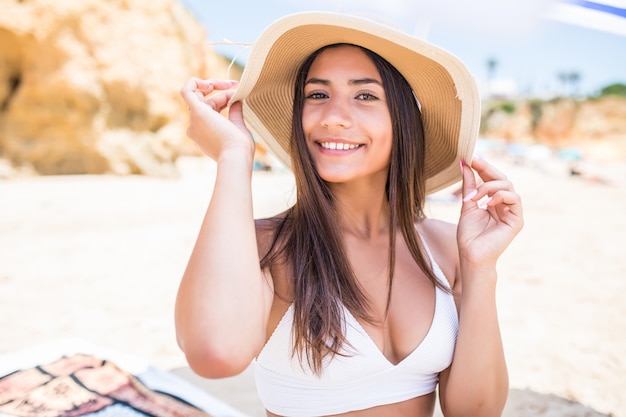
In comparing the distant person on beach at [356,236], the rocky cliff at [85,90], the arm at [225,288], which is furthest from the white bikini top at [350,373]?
the rocky cliff at [85,90]

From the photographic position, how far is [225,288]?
1.36 meters

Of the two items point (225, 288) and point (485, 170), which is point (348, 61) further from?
point (225, 288)

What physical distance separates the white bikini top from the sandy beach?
2.81 ft

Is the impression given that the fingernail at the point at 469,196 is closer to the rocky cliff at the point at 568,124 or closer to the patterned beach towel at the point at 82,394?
the patterned beach towel at the point at 82,394

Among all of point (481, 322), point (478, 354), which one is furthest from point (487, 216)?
point (478, 354)

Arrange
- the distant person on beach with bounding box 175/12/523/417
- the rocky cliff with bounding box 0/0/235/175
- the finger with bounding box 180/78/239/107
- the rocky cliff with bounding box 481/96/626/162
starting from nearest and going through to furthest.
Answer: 1. the distant person on beach with bounding box 175/12/523/417
2. the finger with bounding box 180/78/239/107
3. the rocky cliff with bounding box 0/0/235/175
4. the rocky cliff with bounding box 481/96/626/162

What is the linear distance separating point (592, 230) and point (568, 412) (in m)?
7.25

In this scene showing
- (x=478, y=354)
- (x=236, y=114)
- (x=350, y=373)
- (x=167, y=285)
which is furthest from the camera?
(x=167, y=285)

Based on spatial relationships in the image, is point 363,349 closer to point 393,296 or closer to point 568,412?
point 393,296

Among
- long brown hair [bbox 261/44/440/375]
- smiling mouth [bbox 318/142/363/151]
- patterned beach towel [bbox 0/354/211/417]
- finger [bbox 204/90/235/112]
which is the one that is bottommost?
patterned beach towel [bbox 0/354/211/417]

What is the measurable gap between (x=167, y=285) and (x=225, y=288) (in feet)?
13.2

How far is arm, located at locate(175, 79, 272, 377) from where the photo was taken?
134cm

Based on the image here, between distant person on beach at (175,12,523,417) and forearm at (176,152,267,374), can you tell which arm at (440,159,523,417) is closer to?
distant person on beach at (175,12,523,417)

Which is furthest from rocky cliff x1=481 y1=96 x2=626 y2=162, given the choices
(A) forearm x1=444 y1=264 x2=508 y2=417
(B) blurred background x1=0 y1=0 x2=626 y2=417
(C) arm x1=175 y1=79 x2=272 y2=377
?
(C) arm x1=175 y1=79 x2=272 y2=377
